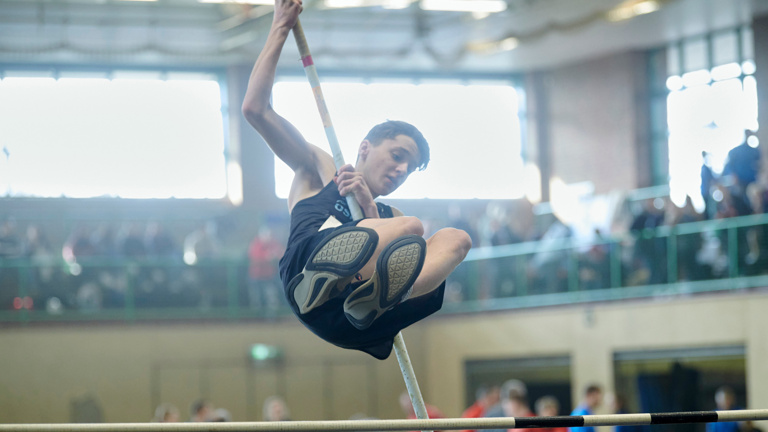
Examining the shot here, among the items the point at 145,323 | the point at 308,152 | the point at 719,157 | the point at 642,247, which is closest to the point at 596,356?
the point at 642,247

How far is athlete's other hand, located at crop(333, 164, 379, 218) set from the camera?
151 inches

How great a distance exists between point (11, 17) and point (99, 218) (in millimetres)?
3281

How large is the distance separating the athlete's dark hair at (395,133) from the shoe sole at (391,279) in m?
0.64

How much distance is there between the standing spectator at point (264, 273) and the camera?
1326 cm

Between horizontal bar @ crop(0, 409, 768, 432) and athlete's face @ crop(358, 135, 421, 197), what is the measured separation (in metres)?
0.93

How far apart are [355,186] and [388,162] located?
0.21 meters

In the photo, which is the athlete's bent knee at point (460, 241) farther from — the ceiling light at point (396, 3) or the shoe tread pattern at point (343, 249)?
the ceiling light at point (396, 3)

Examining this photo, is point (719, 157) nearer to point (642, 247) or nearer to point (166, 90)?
point (642, 247)

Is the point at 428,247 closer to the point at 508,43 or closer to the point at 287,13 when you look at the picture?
the point at 287,13

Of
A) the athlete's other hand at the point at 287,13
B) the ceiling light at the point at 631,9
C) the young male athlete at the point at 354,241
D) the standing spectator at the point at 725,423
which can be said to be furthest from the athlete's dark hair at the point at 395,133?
the ceiling light at the point at 631,9

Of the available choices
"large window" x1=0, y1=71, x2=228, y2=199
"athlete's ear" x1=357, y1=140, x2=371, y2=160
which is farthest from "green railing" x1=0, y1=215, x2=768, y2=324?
"athlete's ear" x1=357, y1=140, x2=371, y2=160

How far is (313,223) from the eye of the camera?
3891 millimetres

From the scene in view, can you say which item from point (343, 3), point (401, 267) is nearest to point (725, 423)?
point (401, 267)

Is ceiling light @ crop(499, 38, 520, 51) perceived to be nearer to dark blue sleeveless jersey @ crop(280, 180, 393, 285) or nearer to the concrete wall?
the concrete wall
